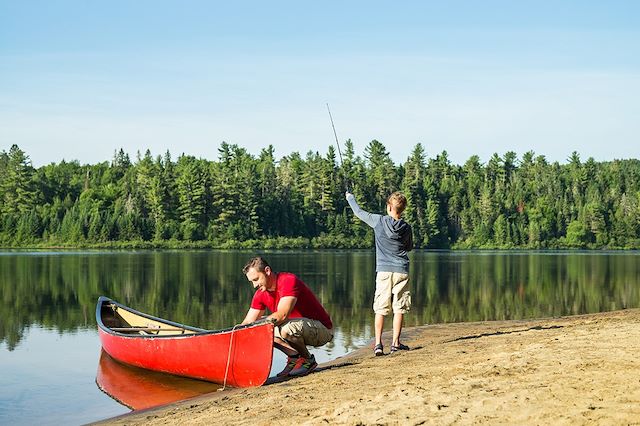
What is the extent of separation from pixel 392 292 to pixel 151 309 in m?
14.0

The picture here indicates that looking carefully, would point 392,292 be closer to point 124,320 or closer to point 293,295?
point 293,295

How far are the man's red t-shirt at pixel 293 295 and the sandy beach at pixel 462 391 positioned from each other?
31.3 inches

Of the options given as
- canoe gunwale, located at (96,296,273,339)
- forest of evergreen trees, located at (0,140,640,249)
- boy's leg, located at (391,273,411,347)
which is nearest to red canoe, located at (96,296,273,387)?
canoe gunwale, located at (96,296,273,339)

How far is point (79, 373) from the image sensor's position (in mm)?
14000

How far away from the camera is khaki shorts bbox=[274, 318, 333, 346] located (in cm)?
1016

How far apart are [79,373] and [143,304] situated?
36.4 feet

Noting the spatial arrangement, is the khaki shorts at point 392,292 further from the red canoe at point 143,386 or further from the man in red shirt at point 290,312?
the red canoe at point 143,386

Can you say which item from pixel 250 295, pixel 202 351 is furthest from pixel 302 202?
pixel 202 351

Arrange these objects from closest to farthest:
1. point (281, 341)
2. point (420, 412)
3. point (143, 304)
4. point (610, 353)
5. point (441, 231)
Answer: point (420, 412), point (610, 353), point (281, 341), point (143, 304), point (441, 231)

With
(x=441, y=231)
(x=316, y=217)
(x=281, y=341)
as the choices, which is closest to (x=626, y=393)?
(x=281, y=341)

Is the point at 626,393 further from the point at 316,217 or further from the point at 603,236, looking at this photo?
the point at 603,236

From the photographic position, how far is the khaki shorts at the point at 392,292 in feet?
35.9

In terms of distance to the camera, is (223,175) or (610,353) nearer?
(610,353)

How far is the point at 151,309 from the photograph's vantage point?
77.3 ft
